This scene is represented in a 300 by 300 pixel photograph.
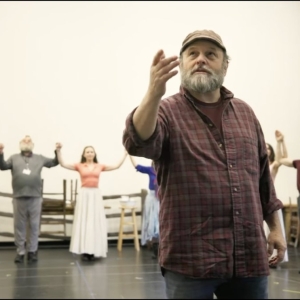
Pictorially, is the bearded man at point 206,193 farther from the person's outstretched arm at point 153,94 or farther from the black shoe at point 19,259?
the black shoe at point 19,259

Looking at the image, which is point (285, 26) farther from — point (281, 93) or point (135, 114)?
point (135, 114)

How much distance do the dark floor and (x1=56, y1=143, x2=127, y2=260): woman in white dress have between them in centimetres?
11

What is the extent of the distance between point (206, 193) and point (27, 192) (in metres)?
2.02

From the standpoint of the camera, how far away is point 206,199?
72 centimetres

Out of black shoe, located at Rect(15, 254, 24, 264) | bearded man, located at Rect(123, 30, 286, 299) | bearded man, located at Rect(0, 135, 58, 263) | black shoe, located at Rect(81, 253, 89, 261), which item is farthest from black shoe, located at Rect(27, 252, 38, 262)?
bearded man, located at Rect(123, 30, 286, 299)

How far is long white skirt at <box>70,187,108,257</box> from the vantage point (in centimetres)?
311

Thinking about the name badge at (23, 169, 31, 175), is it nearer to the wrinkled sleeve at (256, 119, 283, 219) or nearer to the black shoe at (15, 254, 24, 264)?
the black shoe at (15, 254, 24, 264)

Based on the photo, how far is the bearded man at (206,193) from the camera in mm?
709

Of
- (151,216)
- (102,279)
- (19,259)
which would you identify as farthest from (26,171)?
(151,216)

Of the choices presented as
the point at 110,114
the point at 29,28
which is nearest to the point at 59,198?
the point at 110,114

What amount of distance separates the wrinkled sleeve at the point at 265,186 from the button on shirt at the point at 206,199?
55mm

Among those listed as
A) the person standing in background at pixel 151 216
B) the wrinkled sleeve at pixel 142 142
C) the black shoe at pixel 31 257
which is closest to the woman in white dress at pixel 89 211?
the person standing in background at pixel 151 216

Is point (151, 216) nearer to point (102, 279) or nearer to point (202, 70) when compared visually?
point (102, 279)

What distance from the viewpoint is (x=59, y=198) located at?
10.6 feet
